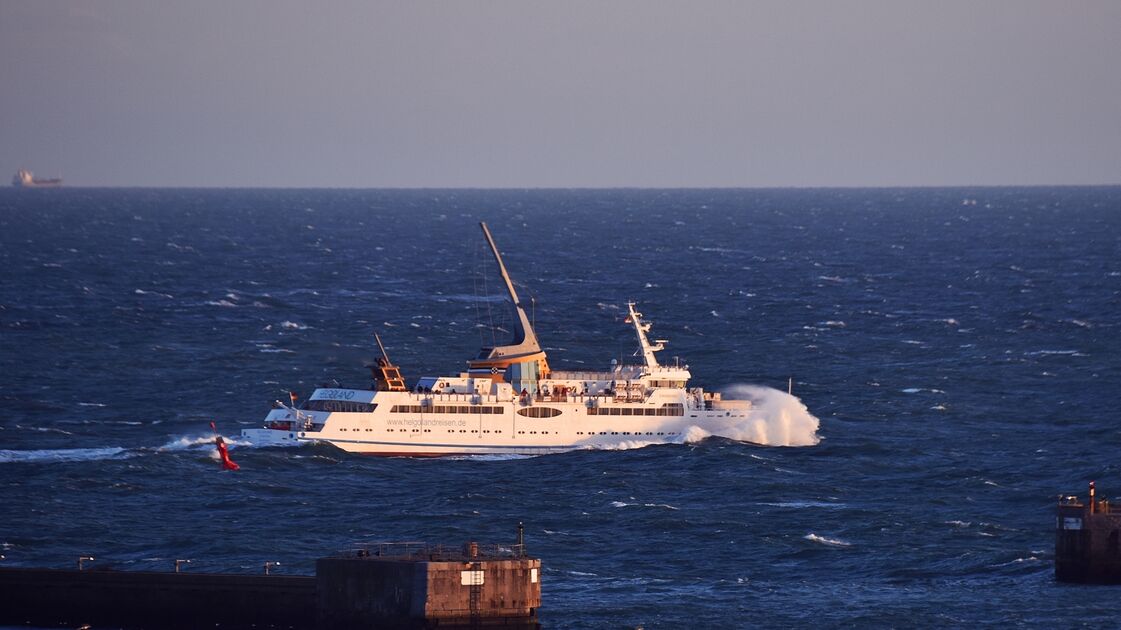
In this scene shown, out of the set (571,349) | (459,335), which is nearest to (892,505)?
(571,349)

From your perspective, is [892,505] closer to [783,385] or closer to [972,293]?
[783,385]

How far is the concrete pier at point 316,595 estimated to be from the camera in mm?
53594

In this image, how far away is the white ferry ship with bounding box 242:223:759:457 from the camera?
8788cm

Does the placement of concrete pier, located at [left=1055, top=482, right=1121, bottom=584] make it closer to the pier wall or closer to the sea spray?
the pier wall

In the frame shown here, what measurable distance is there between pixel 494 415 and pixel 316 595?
33881mm

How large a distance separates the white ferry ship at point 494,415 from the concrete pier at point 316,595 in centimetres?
3010

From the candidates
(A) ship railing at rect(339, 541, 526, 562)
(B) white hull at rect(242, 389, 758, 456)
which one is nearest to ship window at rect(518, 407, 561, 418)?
(B) white hull at rect(242, 389, 758, 456)

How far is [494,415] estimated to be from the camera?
Result: 3479 inches

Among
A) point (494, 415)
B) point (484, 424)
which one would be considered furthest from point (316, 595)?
point (494, 415)

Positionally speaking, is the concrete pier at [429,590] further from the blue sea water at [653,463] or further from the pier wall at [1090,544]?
the pier wall at [1090,544]

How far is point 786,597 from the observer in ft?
195

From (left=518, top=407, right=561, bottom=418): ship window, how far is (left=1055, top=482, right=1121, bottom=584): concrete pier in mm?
32855

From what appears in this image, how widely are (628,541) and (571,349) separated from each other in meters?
50.6

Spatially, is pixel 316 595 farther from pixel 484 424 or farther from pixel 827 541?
pixel 484 424
